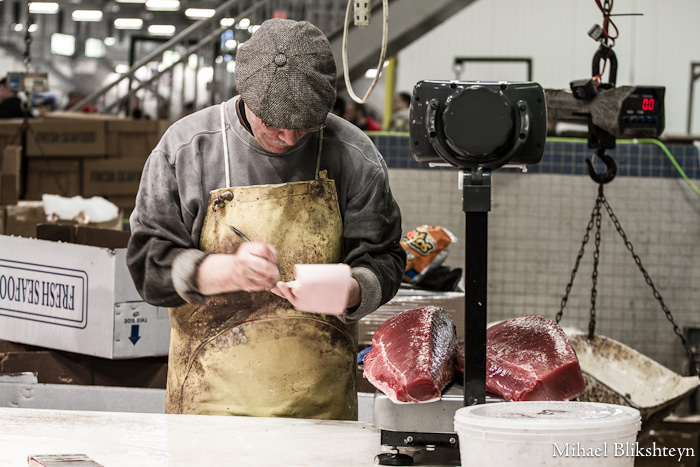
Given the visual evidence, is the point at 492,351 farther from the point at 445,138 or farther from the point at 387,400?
the point at 445,138

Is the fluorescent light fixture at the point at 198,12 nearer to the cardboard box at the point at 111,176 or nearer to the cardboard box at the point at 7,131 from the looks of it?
the cardboard box at the point at 7,131

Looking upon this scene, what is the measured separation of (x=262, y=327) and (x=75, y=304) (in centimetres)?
109

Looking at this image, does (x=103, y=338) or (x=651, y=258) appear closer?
(x=103, y=338)

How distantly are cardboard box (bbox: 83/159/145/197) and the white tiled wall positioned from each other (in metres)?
2.15

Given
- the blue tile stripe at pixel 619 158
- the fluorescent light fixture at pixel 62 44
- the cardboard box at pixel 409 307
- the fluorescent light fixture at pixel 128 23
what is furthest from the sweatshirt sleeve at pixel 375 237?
the fluorescent light fixture at pixel 128 23

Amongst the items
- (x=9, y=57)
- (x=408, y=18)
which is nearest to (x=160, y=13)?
(x=9, y=57)

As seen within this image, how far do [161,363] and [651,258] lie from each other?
3689 mm

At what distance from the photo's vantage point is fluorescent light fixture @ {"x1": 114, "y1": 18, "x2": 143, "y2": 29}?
22766 mm

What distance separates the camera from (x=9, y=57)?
74.6ft

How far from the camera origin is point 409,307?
340 cm

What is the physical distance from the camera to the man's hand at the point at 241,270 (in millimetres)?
1729

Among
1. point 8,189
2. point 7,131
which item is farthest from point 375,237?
point 7,131

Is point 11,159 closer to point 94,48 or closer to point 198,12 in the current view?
point 198,12

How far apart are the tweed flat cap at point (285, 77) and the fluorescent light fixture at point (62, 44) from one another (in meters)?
21.9
